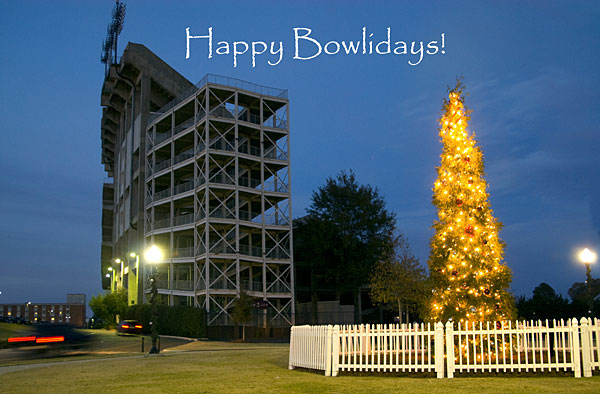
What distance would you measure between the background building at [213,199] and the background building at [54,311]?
3411 inches

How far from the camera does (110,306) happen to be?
63.2 metres

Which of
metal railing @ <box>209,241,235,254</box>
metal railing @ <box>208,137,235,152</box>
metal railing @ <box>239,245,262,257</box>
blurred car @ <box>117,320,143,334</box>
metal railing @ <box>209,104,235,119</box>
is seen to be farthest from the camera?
metal railing @ <box>209,104,235,119</box>

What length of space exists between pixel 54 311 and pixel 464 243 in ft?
607

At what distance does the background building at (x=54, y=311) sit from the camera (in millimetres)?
147625

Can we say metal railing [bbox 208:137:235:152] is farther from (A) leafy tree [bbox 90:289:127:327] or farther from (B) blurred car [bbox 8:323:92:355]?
(B) blurred car [bbox 8:323:92:355]

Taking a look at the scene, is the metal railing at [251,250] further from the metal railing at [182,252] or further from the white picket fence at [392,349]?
the white picket fence at [392,349]

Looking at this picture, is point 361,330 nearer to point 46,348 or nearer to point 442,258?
point 442,258

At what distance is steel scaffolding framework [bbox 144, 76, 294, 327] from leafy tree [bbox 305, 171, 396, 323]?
3.77m

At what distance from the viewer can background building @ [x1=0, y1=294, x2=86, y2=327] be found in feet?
484

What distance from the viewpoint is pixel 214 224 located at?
184ft

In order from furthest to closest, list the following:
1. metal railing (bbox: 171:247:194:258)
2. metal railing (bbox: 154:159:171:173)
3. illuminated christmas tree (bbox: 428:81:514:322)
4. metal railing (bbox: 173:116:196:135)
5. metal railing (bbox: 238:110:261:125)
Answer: metal railing (bbox: 154:159:171:173) < metal railing (bbox: 173:116:196:135) < metal railing (bbox: 238:110:261:125) < metal railing (bbox: 171:247:194:258) < illuminated christmas tree (bbox: 428:81:514:322)

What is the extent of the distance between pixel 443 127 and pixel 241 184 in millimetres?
43047

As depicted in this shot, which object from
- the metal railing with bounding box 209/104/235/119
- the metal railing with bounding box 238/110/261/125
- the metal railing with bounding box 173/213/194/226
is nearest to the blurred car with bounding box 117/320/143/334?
the metal railing with bounding box 173/213/194/226

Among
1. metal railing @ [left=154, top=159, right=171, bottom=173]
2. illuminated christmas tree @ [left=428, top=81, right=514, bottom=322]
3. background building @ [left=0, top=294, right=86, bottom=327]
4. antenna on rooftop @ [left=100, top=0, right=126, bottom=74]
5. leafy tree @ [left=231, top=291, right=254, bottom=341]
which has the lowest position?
background building @ [left=0, top=294, right=86, bottom=327]
